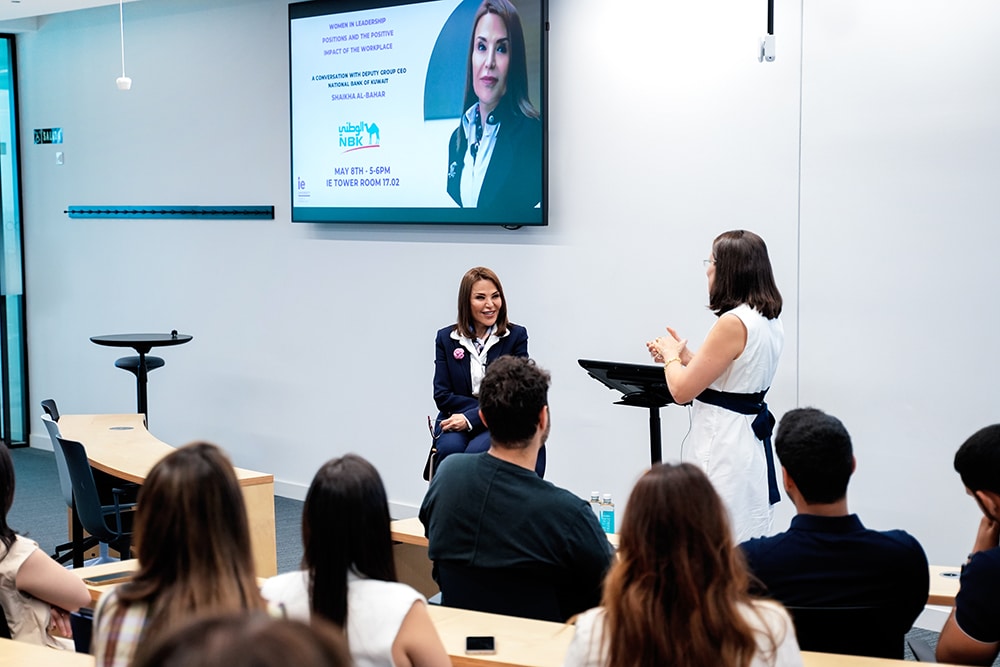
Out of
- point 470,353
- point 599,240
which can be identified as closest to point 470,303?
point 470,353

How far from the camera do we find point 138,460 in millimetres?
5062

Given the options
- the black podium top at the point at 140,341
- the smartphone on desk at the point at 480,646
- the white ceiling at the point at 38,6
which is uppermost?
the white ceiling at the point at 38,6

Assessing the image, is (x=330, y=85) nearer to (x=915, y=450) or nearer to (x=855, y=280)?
(x=855, y=280)

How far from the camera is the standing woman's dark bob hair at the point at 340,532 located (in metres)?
2.03

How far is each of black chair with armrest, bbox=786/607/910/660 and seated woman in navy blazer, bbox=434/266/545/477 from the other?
2467 millimetres

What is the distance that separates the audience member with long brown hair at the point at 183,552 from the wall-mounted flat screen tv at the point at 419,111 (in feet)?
13.1

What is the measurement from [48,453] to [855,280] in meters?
6.76

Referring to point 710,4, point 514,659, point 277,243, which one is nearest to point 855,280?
point 710,4

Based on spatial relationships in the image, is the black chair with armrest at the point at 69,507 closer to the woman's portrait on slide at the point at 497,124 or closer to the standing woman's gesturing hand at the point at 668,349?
the woman's portrait on slide at the point at 497,124

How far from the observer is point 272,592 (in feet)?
7.09

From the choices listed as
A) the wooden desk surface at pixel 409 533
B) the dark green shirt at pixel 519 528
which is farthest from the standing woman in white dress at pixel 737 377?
the dark green shirt at pixel 519 528

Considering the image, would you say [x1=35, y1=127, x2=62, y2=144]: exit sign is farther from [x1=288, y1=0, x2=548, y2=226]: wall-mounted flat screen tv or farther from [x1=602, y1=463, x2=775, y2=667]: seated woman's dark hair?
[x1=602, y1=463, x2=775, y2=667]: seated woman's dark hair

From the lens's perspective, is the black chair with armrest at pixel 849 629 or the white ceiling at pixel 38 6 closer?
the black chair with armrest at pixel 849 629

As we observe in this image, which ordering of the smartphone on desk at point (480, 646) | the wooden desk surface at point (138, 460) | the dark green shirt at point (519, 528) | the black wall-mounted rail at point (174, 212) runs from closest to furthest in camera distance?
the smartphone on desk at point (480, 646)
the dark green shirt at point (519, 528)
the wooden desk surface at point (138, 460)
the black wall-mounted rail at point (174, 212)
